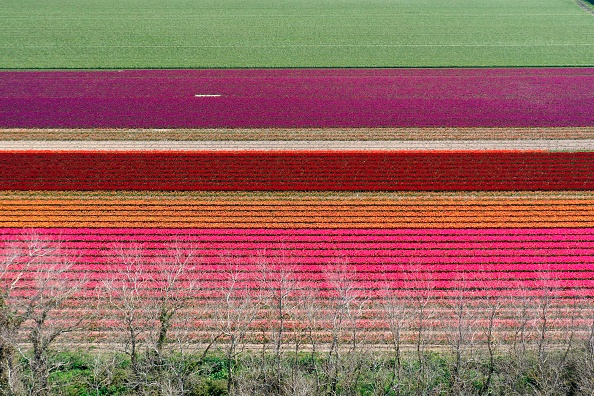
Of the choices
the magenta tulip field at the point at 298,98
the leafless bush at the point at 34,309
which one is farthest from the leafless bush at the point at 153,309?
the magenta tulip field at the point at 298,98

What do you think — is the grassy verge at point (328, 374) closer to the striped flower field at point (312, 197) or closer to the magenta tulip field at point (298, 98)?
the striped flower field at point (312, 197)

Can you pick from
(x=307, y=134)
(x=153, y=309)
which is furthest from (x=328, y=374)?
(x=307, y=134)

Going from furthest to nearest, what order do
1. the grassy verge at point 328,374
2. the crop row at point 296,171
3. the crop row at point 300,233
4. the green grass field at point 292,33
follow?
the green grass field at point 292,33 < the crop row at point 296,171 < the crop row at point 300,233 < the grassy verge at point 328,374

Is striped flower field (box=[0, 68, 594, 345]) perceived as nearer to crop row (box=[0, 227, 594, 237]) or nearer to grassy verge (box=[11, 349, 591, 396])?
crop row (box=[0, 227, 594, 237])

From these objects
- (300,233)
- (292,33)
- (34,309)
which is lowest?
(34,309)

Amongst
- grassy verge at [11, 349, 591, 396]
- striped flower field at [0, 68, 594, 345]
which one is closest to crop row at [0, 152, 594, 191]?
striped flower field at [0, 68, 594, 345]

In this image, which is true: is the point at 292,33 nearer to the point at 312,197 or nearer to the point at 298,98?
the point at 298,98
